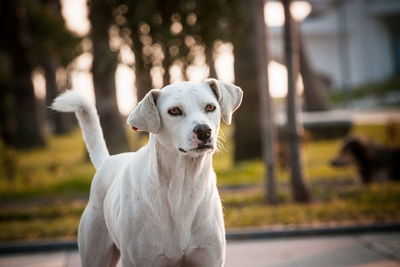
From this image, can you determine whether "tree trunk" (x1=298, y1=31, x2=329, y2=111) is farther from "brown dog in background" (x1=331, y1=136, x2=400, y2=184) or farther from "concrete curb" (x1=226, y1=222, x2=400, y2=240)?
"concrete curb" (x1=226, y1=222, x2=400, y2=240)

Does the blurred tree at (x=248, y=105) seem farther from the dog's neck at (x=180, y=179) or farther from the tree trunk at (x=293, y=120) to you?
the dog's neck at (x=180, y=179)

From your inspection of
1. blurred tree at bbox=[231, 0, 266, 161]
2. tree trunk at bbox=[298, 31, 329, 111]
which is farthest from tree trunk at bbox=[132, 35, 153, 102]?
tree trunk at bbox=[298, 31, 329, 111]

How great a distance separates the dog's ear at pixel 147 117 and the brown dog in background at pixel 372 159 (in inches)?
336

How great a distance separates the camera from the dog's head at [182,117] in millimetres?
3818

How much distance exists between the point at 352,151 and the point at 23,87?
63.2 ft

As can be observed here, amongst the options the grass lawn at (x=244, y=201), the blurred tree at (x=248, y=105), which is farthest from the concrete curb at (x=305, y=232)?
the blurred tree at (x=248, y=105)

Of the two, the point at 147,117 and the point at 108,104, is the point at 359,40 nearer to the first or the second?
the point at 108,104

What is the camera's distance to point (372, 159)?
11852mm

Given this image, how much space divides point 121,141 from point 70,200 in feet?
16.8

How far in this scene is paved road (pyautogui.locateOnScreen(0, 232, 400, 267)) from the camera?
662cm

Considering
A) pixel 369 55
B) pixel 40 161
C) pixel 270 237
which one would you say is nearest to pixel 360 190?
pixel 270 237

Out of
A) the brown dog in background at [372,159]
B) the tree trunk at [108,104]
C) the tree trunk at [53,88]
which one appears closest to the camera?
the brown dog in background at [372,159]

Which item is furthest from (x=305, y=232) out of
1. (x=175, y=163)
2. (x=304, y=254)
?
(x=175, y=163)

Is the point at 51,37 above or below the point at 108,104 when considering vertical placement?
above
